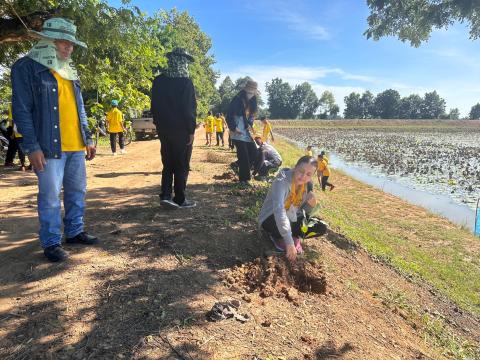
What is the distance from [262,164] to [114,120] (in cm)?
696

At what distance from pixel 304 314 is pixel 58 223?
2.42m

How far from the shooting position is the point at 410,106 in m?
90.9

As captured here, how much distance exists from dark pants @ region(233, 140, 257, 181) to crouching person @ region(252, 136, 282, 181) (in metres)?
0.43

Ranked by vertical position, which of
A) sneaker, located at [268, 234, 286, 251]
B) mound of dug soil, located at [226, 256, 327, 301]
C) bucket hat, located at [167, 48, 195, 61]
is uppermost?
bucket hat, located at [167, 48, 195, 61]

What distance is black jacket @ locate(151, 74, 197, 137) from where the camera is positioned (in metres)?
4.66

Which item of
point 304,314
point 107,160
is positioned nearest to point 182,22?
point 107,160

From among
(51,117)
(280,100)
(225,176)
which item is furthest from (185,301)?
(280,100)

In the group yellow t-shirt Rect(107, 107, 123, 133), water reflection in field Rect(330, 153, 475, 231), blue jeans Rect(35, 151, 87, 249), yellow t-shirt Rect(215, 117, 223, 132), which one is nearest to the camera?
blue jeans Rect(35, 151, 87, 249)

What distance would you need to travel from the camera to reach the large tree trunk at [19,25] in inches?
289

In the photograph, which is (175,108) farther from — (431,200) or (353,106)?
(353,106)

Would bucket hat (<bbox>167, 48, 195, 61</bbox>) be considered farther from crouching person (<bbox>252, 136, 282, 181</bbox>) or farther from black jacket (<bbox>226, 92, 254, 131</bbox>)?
crouching person (<bbox>252, 136, 282, 181</bbox>)

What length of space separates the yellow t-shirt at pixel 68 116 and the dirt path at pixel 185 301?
116cm

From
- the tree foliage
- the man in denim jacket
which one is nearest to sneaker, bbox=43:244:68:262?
the man in denim jacket

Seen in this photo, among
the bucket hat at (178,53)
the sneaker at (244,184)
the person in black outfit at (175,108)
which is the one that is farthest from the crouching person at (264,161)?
the bucket hat at (178,53)
